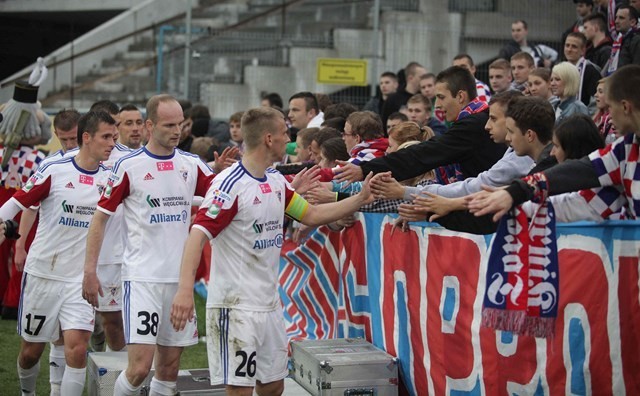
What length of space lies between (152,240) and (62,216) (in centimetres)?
122

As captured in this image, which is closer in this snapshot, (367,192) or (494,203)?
(494,203)

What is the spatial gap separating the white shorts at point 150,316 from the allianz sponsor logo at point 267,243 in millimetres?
1045

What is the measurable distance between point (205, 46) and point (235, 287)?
12.1m

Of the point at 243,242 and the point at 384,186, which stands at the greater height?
the point at 384,186

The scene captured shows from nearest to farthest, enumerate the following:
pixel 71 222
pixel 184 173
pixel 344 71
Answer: pixel 184 173
pixel 71 222
pixel 344 71

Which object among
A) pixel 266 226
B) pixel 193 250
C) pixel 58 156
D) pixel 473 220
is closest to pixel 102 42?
pixel 58 156

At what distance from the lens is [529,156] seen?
6934mm

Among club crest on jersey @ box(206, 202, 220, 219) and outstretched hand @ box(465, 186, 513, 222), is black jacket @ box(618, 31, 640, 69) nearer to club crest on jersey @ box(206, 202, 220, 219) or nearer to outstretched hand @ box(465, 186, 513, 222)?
club crest on jersey @ box(206, 202, 220, 219)

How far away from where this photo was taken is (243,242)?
673 centimetres

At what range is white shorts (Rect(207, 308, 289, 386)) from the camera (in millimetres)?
6613

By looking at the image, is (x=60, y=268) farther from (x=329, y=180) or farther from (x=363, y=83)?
(x=363, y=83)

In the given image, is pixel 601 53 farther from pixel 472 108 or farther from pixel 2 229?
pixel 2 229

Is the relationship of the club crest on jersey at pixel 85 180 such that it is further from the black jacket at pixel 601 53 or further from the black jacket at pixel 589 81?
the black jacket at pixel 601 53

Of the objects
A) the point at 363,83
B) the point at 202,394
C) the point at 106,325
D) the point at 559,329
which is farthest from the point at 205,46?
the point at 559,329
